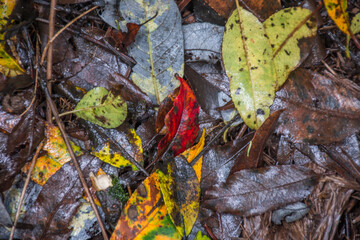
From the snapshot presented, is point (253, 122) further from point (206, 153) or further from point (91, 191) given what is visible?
point (91, 191)

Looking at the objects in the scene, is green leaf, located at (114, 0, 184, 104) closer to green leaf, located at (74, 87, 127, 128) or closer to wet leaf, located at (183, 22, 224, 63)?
wet leaf, located at (183, 22, 224, 63)

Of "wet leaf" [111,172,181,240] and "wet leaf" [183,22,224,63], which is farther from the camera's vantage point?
"wet leaf" [183,22,224,63]

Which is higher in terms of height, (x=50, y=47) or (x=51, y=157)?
(x=50, y=47)

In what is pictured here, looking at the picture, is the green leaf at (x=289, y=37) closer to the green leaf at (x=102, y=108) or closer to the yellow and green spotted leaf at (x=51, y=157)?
the green leaf at (x=102, y=108)

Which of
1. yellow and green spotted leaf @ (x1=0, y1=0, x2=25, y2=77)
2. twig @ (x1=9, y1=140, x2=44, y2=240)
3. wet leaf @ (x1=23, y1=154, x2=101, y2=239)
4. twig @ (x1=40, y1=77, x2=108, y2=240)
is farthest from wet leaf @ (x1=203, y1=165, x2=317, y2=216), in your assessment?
yellow and green spotted leaf @ (x1=0, y1=0, x2=25, y2=77)

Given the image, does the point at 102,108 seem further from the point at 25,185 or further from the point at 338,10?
the point at 338,10

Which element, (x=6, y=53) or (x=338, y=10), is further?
(x=6, y=53)

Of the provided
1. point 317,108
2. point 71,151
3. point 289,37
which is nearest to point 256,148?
point 317,108
